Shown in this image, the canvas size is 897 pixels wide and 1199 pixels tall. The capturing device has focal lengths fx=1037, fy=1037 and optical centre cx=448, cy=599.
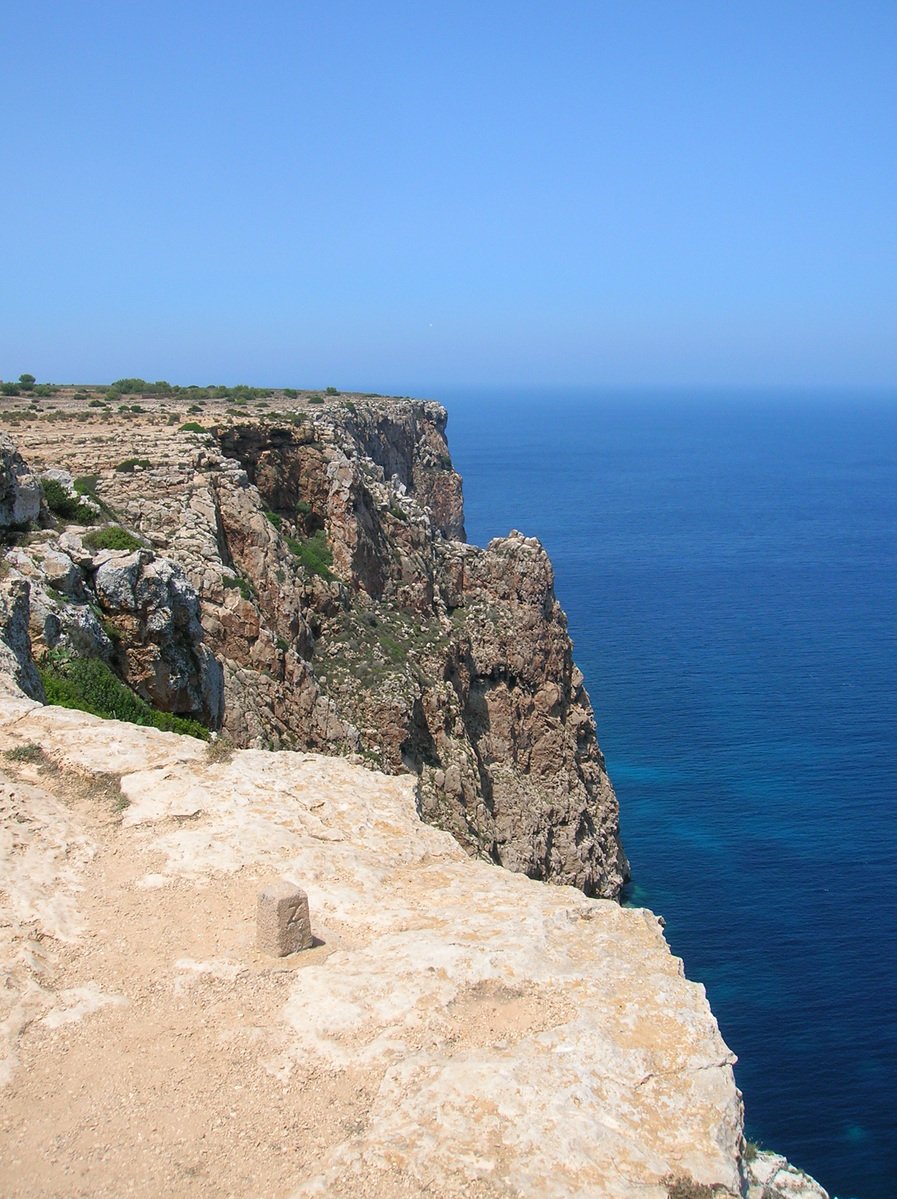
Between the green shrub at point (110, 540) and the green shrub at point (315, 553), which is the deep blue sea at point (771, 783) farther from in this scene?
the green shrub at point (110, 540)

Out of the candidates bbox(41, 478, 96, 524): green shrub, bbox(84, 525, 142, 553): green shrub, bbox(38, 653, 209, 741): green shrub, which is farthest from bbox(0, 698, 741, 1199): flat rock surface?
bbox(41, 478, 96, 524): green shrub

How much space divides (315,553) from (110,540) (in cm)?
1536

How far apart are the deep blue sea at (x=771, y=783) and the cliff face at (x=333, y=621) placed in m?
7.16

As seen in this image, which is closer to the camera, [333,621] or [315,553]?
[333,621]

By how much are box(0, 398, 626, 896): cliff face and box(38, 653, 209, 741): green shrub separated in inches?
20.3

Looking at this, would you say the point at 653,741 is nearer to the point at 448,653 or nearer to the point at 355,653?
the point at 448,653

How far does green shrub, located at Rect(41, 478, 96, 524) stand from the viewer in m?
23.4

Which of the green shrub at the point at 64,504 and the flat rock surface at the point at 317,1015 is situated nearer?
the flat rock surface at the point at 317,1015

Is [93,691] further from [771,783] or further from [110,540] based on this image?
[771,783]

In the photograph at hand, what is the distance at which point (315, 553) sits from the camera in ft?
124

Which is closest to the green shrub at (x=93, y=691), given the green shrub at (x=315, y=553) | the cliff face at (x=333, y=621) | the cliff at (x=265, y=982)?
the cliff at (x=265, y=982)

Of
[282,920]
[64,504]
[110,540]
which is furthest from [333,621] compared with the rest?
[282,920]

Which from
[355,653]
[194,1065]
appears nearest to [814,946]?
[355,653]

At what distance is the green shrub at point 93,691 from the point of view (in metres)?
17.4
